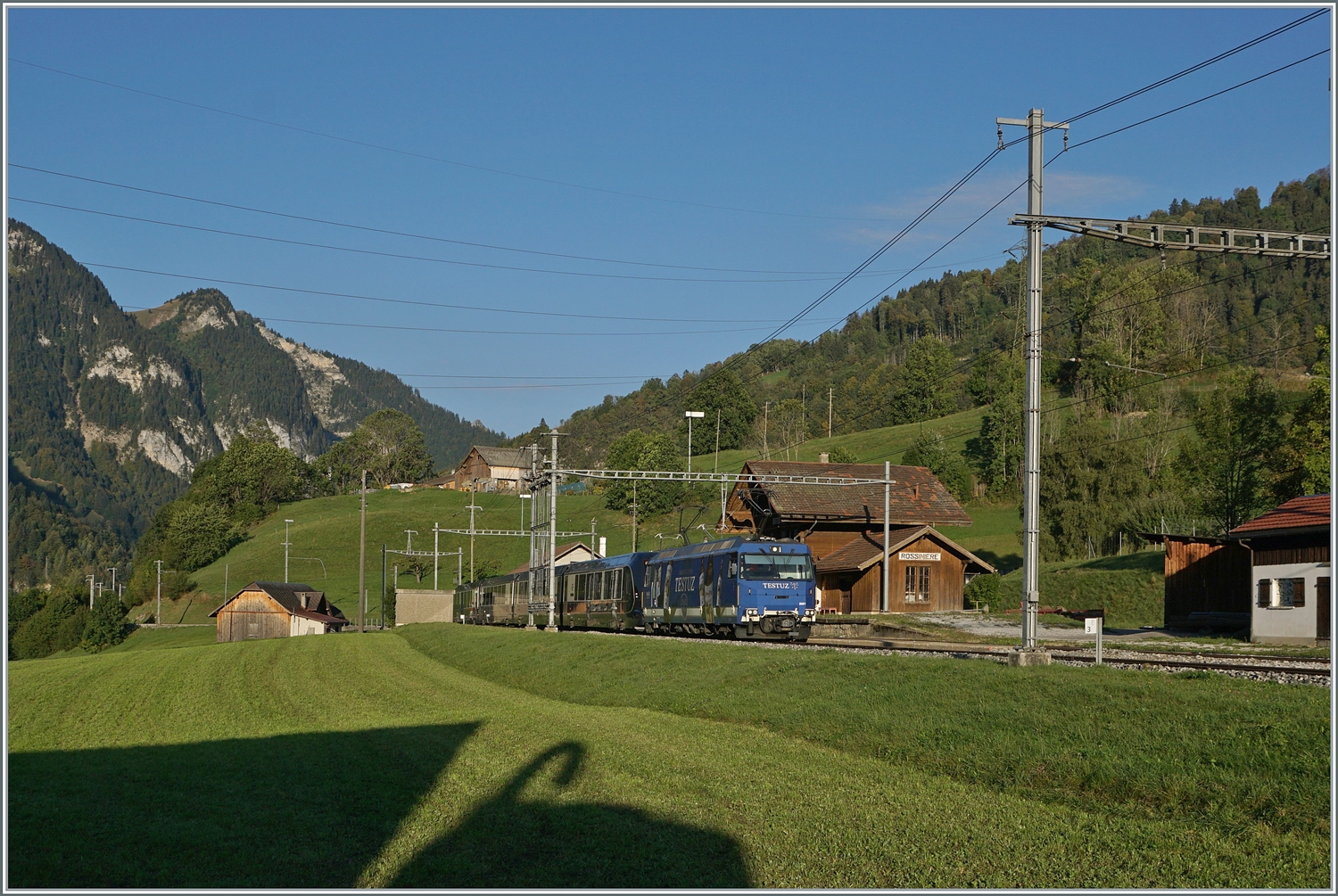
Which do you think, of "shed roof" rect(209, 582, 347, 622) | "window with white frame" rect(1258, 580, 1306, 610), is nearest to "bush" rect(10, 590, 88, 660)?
"shed roof" rect(209, 582, 347, 622)

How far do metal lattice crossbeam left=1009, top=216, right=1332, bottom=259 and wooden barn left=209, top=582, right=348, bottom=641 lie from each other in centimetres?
8067

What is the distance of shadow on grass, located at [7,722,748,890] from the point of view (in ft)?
28.3

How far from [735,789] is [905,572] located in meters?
41.0

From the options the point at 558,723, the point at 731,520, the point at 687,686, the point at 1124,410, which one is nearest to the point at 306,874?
the point at 558,723

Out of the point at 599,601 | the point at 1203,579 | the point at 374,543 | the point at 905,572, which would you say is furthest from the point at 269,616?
the point at 1203,579

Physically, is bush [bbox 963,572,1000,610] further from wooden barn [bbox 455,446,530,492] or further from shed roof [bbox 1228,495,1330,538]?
wooden barn [bbox 455,446,530,492]

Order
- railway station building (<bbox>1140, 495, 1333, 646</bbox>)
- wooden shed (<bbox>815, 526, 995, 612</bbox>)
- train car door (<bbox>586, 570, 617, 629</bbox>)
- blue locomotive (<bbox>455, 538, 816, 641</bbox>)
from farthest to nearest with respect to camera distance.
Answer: wooden shed (<bbox>815, 526, 995, 612</bbox>) → train car door (<bbox>586, 570, 617, 629</bbox>) → blue locomotive (<bbox>455, 538, 816, 641</bbox>) → railway station building (<bbox>1140, 495, 1333, 646</bbox>)

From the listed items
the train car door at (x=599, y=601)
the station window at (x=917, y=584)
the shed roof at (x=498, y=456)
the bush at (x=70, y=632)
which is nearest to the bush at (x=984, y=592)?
the station window at (x=917, y=584)

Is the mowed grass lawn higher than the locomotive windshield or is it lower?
lower

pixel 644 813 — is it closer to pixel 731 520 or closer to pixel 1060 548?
pixel 731 520

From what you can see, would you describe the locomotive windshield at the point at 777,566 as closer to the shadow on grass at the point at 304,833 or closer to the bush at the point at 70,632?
the shadow on grass at the point at 304,833

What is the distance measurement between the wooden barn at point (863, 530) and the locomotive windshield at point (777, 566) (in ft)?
40.2

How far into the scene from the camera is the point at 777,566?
3612 centimetres

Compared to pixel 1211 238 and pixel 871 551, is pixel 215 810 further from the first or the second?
pixel 871 551
